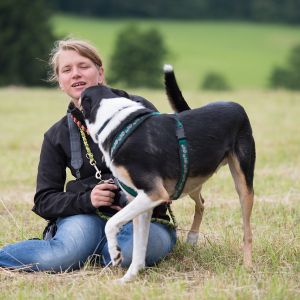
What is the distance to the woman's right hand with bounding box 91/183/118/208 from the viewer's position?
17.5ft

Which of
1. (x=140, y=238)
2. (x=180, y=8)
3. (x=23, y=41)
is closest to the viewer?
(x=140, y=238)

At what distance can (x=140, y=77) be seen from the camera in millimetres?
61500

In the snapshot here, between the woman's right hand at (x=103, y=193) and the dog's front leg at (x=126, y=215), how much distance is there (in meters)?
0.47

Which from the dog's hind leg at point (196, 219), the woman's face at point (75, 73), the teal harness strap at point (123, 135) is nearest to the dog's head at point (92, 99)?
the teal harness strap at point (123, 135)

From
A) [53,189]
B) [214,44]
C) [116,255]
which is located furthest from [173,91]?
[214,44]

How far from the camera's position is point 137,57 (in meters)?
63.4

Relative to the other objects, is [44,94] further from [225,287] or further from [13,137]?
[225,287]

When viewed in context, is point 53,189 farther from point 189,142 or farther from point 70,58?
point 189,142

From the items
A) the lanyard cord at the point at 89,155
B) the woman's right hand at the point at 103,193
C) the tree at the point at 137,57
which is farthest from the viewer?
the tree at the point at 137,57

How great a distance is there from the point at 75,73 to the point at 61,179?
3.06 feet

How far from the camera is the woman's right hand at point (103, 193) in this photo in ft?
17.5

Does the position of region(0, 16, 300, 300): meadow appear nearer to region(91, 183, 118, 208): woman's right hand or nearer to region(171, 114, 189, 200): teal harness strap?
region(91, 183, 118, 208): woman's right hand

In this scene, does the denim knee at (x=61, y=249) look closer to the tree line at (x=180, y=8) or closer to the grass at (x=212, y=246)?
the grass at (x=212, y=246)

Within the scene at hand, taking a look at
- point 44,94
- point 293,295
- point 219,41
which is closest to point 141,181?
point 293,295
